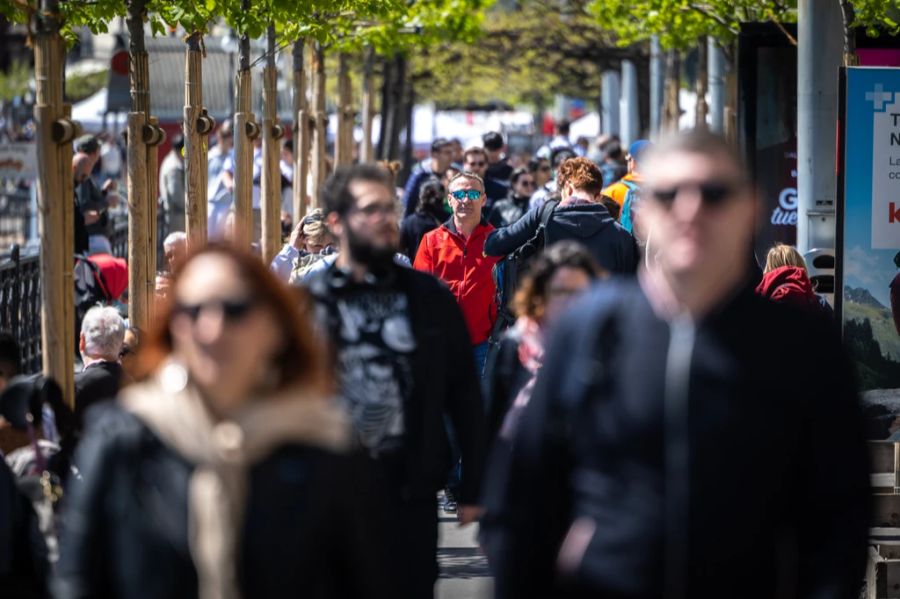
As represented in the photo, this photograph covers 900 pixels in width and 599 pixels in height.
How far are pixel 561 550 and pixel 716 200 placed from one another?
833 mm

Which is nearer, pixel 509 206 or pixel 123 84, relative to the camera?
pixel 509 206

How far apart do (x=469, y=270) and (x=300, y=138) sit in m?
6.38

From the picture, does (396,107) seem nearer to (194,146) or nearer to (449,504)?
(194,146)

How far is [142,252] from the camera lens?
9914 mm

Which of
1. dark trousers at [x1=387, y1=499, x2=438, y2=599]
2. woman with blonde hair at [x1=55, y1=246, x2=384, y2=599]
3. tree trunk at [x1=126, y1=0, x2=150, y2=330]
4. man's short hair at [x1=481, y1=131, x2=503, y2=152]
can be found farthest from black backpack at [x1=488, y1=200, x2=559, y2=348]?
man's short hair at [x1=481, y1=131, x2=503, y2=152]

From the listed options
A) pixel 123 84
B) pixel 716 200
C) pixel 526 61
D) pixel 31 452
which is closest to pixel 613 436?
pixel 716 200

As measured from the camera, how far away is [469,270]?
11008 mm

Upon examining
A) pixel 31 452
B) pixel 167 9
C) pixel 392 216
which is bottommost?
pixel 31 452

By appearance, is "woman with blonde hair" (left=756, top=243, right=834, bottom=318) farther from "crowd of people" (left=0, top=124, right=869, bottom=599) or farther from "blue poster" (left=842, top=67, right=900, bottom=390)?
"crowd of people" (left=0, top=124, right=869, bottom=599)

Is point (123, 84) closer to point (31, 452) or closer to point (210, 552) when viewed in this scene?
point (31, 452)

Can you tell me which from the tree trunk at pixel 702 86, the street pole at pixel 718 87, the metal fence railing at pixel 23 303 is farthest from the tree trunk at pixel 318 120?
the street pole at pixel 718 87

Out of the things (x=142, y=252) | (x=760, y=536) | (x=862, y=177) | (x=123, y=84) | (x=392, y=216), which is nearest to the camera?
(x=760, y=536)

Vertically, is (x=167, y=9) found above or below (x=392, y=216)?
above

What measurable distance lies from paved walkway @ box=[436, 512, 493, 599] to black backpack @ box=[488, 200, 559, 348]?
1.10 metres
